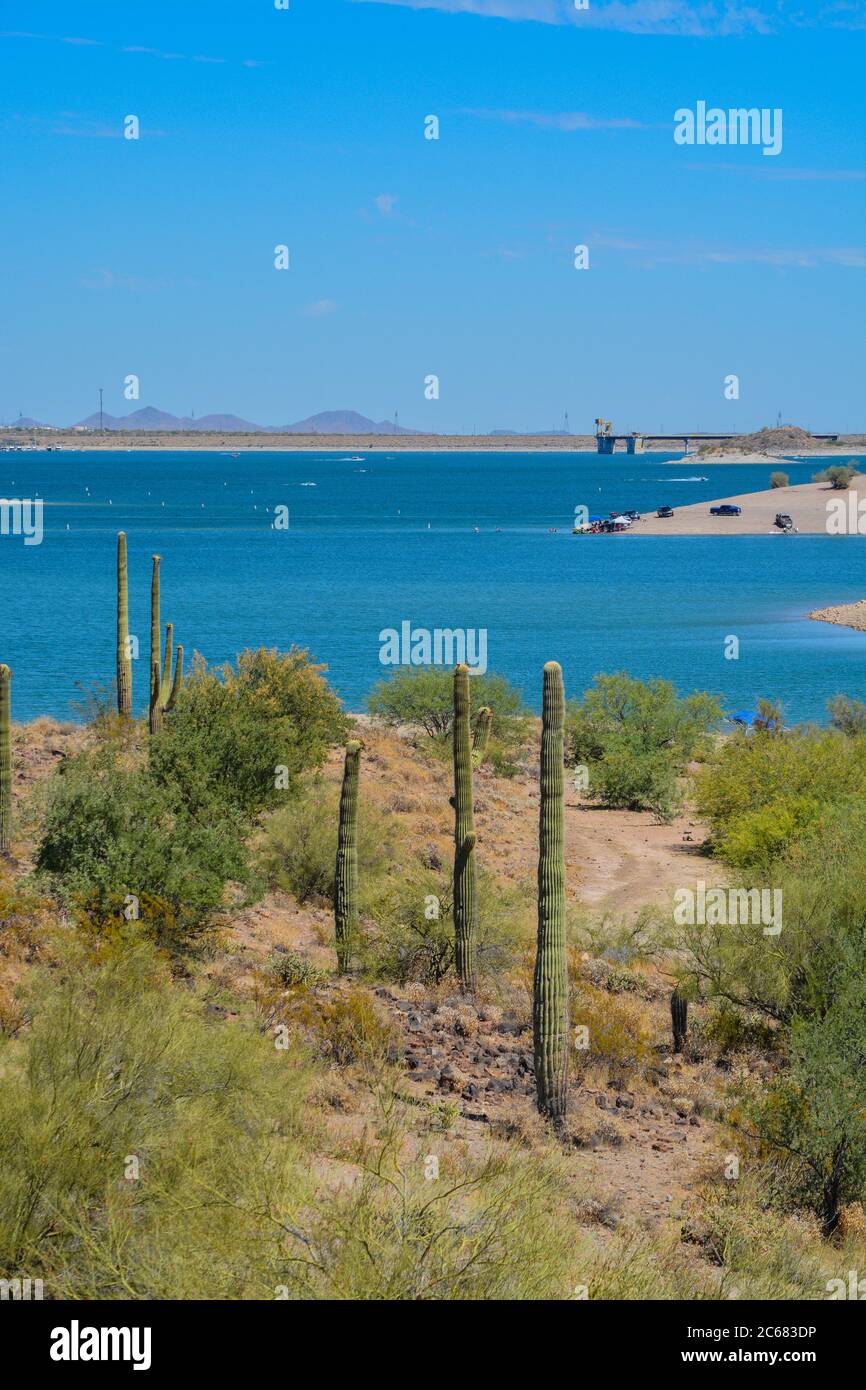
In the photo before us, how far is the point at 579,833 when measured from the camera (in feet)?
105

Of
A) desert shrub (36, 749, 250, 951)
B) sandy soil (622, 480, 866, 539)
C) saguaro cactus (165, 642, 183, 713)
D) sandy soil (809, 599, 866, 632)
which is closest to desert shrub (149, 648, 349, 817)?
saguaro cactus (165, 642, 183, 713)

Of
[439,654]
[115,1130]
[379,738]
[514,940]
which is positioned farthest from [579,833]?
[439,654]

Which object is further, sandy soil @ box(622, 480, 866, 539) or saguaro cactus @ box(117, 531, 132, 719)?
sandy soil @ box(622, 480, 866, 539)

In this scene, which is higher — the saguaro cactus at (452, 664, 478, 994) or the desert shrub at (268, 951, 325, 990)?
the saguaro cactus at (452, 664, 478, 994)

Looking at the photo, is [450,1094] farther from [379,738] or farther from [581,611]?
[581,611]

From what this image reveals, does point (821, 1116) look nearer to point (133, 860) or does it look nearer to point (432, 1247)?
point (432, 1247)

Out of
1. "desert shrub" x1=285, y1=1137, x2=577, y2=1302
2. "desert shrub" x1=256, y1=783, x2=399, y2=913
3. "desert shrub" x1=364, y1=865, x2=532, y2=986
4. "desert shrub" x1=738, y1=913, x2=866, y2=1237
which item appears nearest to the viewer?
"desert shrub" x1=285, y1=1137, x2=577, y2=1302

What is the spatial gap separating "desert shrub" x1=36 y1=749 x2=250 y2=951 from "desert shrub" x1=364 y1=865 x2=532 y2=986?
2024 mm

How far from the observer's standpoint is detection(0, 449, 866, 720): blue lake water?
59.7m

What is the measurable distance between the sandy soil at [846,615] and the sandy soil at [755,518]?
55.7m

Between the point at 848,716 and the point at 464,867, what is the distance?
A: 2315 centimetres

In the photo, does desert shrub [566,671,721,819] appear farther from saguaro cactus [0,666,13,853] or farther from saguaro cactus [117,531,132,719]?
saguaro cactus [0,666,13,853]
